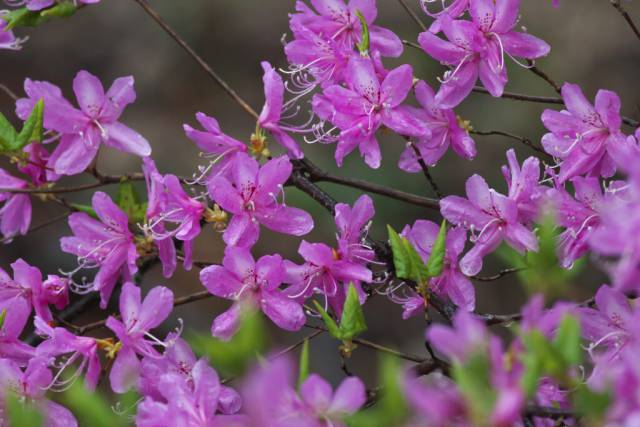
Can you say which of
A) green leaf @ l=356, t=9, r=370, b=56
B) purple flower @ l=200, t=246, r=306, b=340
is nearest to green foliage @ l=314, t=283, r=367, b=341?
purple flower @ l=200, t=246, r=306, b=340

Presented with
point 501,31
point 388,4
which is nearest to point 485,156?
point 388,4

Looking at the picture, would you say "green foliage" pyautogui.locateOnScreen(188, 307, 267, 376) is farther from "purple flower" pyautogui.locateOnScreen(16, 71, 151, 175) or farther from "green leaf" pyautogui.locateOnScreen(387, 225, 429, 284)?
"purple flower" pyautogui.locateOnScreen(16, 71, 151, 175)

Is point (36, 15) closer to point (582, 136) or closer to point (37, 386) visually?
point (37, 386)

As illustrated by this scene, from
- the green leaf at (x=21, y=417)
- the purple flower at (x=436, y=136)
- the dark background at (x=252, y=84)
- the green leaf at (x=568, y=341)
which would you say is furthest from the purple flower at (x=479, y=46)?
the dark background at (x=252, y=84)

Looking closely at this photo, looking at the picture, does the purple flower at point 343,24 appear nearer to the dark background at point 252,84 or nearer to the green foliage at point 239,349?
the green foliage at point 239,349

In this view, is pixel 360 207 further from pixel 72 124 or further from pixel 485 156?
pixel 485 156
